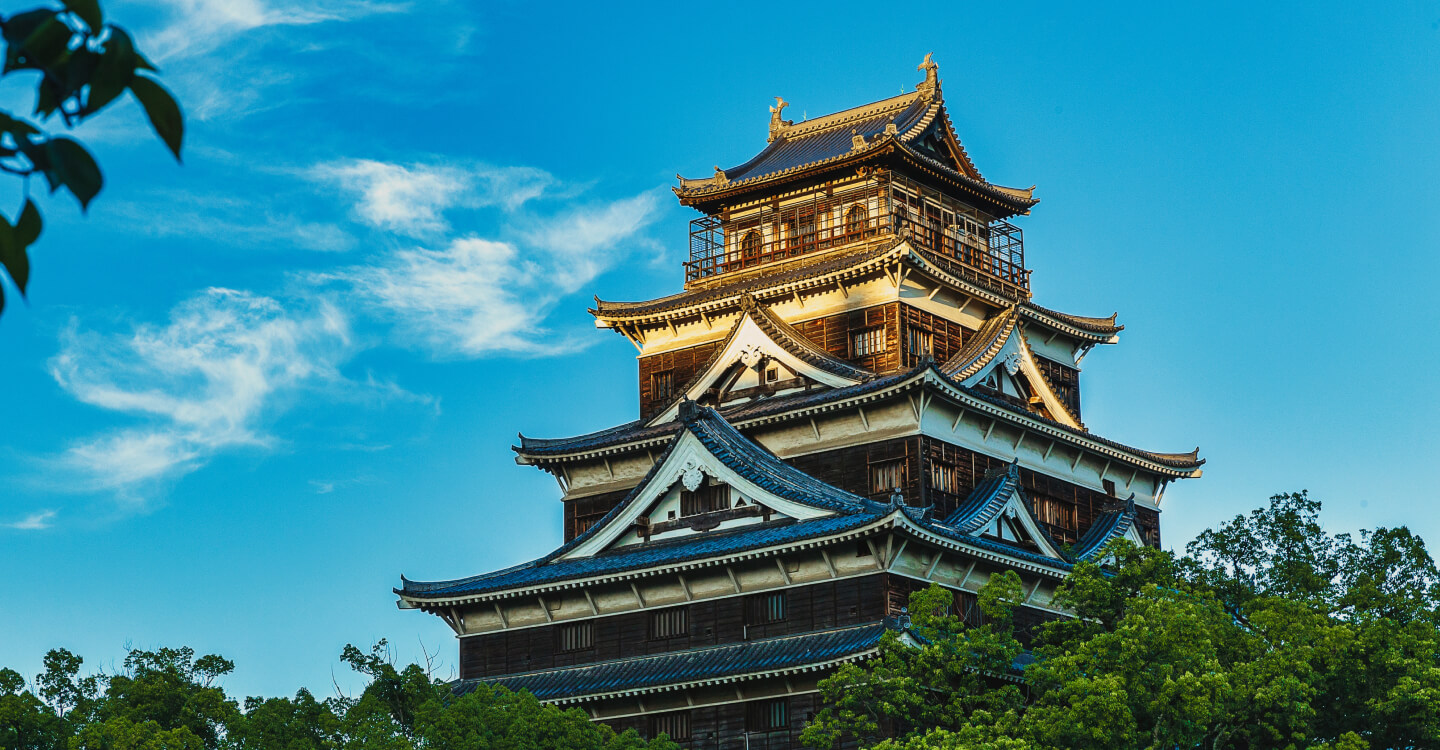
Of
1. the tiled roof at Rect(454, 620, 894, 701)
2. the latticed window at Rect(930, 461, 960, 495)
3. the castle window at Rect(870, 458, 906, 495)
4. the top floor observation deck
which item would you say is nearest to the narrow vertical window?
the top floor observation deck

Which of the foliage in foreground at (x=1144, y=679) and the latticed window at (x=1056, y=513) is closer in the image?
the foliage in foreground at (x=1144, y=679)

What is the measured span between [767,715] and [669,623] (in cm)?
424

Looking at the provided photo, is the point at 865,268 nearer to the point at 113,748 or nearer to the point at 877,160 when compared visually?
the point at 877,160

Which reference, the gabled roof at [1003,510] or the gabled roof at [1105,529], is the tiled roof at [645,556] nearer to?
the gabled roof at [1003,510]

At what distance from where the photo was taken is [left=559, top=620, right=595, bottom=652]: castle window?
147 feet

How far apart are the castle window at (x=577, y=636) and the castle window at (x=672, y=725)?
3.22 m

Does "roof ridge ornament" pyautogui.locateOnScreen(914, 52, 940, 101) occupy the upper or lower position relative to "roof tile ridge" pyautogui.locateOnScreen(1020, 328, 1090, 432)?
upper

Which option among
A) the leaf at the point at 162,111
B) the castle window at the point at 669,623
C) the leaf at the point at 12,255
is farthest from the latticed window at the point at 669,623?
the leaf at the point at 162,111

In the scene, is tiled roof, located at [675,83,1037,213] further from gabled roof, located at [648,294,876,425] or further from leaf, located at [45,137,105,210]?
leaf, located at [45,137,105,210]

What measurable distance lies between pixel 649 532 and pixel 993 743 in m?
15.7

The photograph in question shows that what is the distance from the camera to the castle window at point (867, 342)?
4912cm

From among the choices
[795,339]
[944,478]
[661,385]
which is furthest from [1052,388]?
[661,385]

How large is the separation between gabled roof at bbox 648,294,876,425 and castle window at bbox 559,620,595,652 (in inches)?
287

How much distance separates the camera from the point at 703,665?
4131 centimetres
